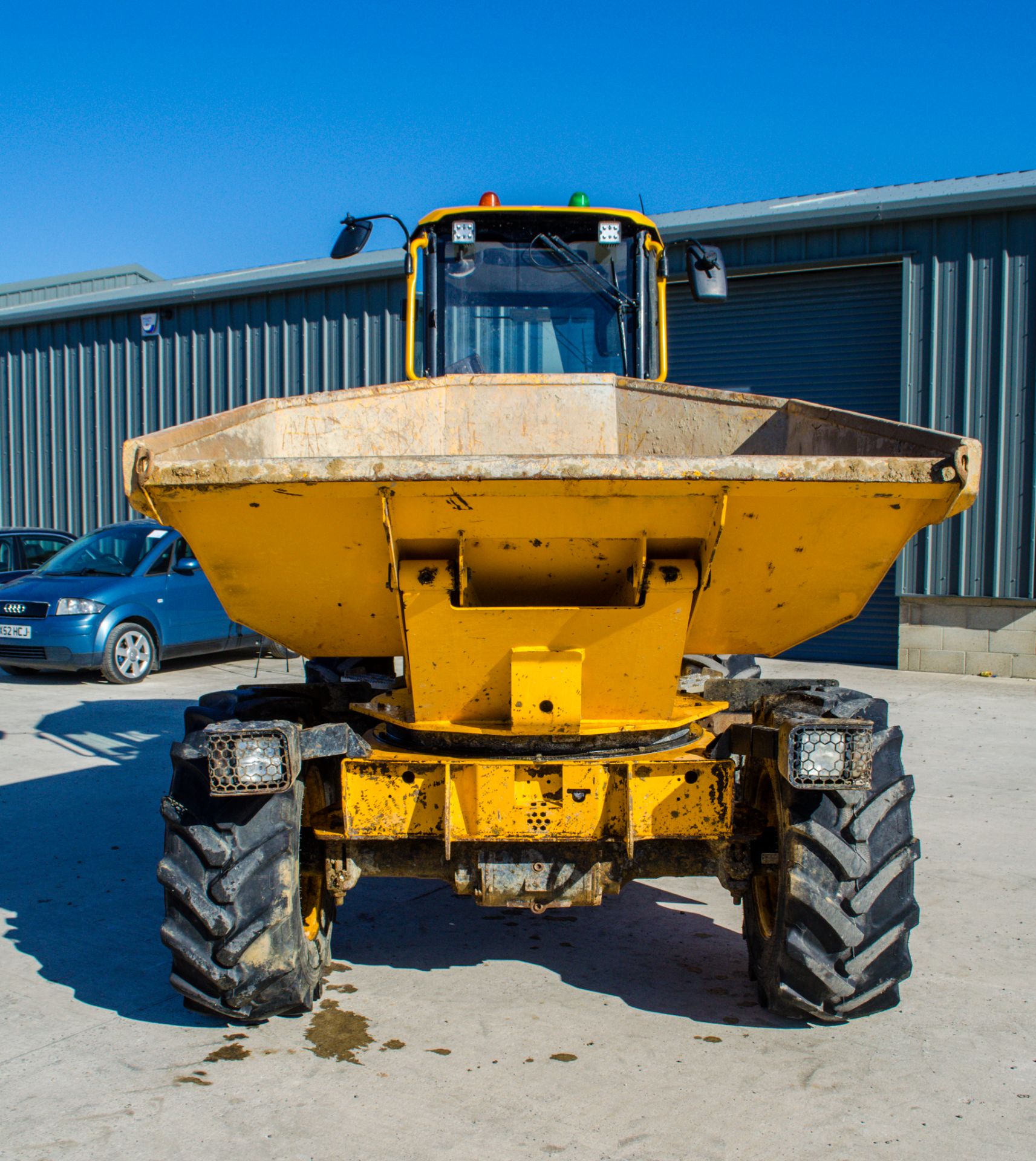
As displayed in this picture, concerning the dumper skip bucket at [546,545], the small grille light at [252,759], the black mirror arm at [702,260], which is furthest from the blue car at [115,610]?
the small grille light at [252,759]

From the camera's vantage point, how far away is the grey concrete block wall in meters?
11.0

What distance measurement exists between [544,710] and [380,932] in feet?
5.11

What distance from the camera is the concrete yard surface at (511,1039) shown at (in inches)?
107

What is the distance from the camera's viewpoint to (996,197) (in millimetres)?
10953

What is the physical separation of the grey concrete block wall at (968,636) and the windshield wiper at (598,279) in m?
7.12

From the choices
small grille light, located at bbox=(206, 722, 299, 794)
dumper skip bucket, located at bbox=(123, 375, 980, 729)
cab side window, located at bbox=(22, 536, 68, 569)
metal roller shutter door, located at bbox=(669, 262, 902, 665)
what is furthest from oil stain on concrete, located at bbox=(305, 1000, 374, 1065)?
cab side window, located at bbox=(22, 536, 68, 569)

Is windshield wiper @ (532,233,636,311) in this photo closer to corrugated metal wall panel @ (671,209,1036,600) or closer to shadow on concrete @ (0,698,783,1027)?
shadow on concrete @ (0,698,783,1027)

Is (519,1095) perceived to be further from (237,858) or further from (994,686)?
(994,686)

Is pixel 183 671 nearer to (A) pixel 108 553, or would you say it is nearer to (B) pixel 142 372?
(A) pixel 108 553

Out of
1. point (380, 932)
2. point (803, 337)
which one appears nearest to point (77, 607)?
point (380, 932)

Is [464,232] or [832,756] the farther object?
[464,232]

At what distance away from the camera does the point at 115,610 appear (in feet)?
34.9

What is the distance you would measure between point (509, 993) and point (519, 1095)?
0.70 metres

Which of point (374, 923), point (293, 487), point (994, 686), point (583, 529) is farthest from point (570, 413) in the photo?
point (994, 686)
